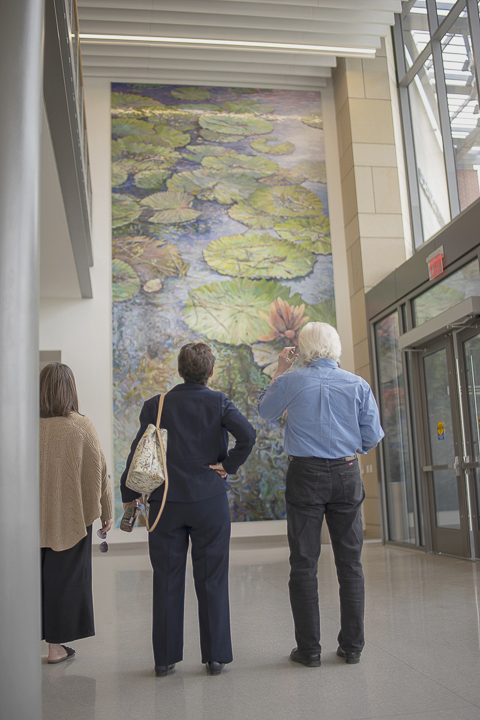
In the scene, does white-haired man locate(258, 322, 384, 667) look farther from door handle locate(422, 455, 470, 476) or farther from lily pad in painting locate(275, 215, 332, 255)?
lily pad in painting locate(275, 215, 332, 255)

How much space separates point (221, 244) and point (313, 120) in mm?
3108

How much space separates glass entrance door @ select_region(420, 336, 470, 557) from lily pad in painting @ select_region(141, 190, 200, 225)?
16.7ft

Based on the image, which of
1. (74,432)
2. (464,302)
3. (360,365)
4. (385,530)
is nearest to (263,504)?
(385,530)

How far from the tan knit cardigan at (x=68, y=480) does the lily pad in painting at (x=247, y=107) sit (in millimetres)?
9733

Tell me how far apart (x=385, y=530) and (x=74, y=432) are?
22.9 ft

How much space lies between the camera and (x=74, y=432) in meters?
3.72

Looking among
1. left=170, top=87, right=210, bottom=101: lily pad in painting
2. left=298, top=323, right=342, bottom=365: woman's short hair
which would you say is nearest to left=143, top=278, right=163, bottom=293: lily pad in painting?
left=170, top=87, right=210, bottom=101: lily pad in painting

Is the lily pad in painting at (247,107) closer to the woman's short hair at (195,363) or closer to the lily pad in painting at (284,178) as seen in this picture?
the lily pad in painting at (284,178)

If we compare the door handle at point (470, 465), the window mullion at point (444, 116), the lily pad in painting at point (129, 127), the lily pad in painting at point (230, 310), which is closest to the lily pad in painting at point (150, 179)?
the lily pad in painting at point (129, 127)

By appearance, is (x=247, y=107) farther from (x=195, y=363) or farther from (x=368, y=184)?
(x=195, y=363)

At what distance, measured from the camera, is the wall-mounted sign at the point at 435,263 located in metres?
7.61

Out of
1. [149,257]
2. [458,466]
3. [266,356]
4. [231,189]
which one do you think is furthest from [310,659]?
[231,189]

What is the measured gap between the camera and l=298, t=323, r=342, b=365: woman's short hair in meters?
3.61

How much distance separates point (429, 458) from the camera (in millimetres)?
8438
